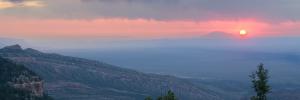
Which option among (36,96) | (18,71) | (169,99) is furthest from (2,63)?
(169,99)

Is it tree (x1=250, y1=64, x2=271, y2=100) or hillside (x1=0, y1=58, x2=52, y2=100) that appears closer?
tree (x1=250, y1=64, x2=271, y2=100)

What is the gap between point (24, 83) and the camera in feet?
470

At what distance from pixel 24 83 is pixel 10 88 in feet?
19.3

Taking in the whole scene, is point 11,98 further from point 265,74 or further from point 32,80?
point 265,74

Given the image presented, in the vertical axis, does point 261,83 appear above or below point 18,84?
below

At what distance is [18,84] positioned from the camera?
141875 mm

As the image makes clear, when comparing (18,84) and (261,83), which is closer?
(261,83)

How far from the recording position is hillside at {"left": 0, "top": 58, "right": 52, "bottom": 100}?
134375mm

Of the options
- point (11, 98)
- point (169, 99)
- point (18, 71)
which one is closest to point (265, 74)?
point (169, 99)

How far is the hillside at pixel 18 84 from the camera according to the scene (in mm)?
134375

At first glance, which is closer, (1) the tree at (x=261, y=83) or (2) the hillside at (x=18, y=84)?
(1) the tree at (x=261, y=83)

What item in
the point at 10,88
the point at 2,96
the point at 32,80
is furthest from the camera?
the point at 32,80

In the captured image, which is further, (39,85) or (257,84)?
(39,85)

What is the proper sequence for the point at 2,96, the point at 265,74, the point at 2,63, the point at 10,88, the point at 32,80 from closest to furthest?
the point at 265,74, the point at 2,96, the point at 10,88, the point at 32,80, the point at 2,63
